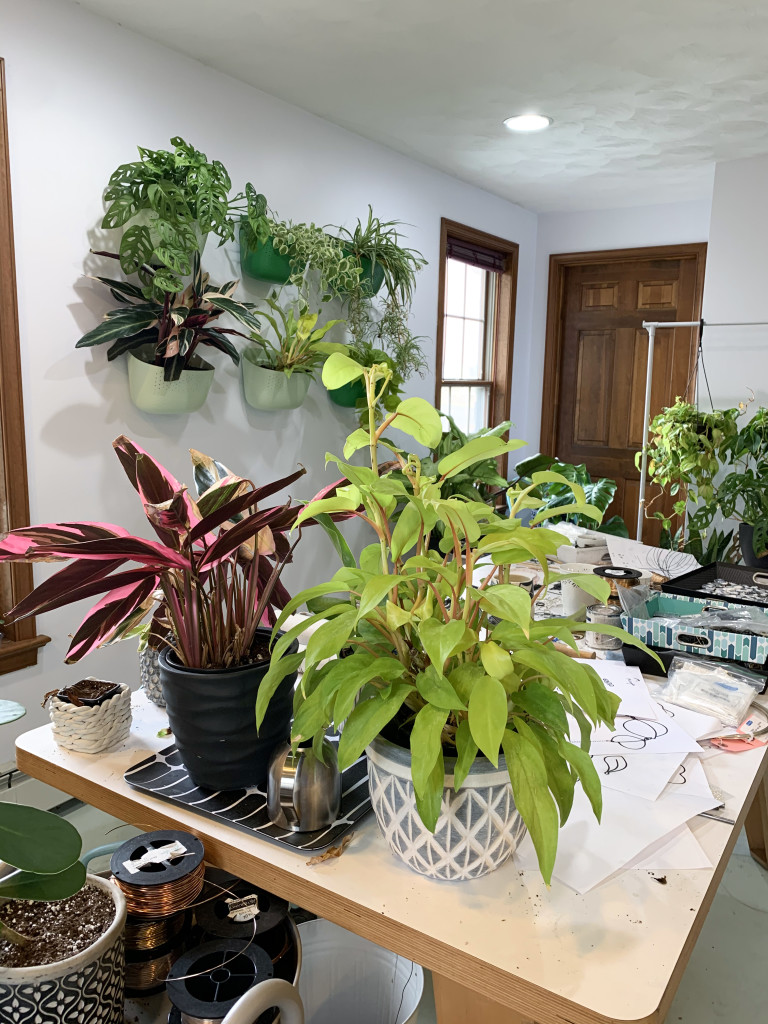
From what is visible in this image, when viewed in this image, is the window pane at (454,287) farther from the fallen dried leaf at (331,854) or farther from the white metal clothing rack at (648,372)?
the fallen dried leaf at (331,854)

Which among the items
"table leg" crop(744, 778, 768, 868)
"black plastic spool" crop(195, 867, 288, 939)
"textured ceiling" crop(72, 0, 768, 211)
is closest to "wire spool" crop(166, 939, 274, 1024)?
"black plastic spool" crop(195, 867, 288, 939)

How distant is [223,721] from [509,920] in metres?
0.44

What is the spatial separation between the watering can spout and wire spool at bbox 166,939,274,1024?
0.05m

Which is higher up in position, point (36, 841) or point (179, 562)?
point (179, 562)

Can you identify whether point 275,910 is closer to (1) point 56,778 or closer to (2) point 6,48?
(1) point 56,778

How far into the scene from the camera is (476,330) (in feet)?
16.2

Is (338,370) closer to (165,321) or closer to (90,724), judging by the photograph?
(90,724)

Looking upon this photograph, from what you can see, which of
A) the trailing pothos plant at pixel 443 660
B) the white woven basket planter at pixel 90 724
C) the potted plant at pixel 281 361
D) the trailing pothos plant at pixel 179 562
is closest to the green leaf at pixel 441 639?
the trailing pothos plant at pixel 443 660

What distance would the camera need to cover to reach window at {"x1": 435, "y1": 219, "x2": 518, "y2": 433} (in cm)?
455

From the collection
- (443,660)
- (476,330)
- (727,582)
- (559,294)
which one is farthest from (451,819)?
(559,294)

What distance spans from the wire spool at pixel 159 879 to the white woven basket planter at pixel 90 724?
0.89 feet

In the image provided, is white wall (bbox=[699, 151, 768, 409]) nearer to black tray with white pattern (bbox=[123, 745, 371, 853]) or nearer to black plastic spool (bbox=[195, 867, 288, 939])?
black tray with white pattern (bbox=[123, 745, 371, 853])

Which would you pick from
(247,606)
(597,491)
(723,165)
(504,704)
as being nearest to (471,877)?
(504,704)

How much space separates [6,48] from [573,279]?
3.71 m
